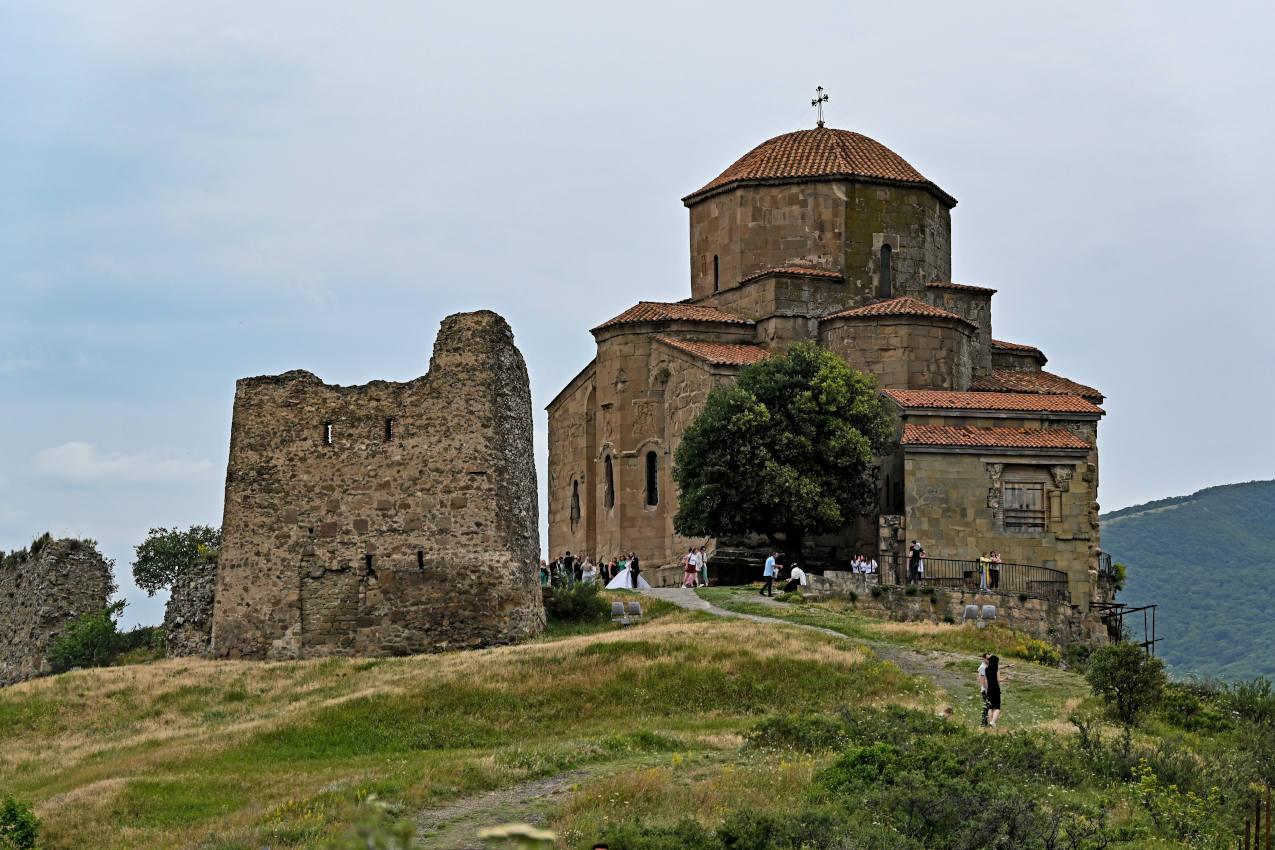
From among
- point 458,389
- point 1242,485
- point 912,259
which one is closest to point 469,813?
point 458,389

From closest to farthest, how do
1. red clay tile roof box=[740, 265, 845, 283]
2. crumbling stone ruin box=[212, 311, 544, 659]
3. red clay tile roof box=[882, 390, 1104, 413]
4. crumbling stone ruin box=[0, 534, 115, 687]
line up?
1. crumbling stone ruin box=[212, 311, 544, 659]
2. crumbling stone ruin box=[0, 534, 115, 687]
3. red clay tile roof box=[882, 390, 1104, 413]
4. red clay tile roof box=[740, 265, 845, 283]

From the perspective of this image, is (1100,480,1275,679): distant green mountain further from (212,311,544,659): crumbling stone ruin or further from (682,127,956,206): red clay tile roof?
(212,311,544,659): crumbling stone ruin

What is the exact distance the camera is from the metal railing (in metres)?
38.4

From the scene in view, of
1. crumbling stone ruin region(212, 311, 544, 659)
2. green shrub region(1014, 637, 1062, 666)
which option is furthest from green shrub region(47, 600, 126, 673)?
green shrub region(1014, 637, 1062, 666)

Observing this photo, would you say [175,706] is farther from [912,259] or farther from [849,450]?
[912,259]

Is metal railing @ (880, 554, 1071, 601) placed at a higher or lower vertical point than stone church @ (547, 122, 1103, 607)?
lower

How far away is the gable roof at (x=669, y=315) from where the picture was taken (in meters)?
45.6

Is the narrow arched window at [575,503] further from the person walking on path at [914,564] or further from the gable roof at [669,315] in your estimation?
the person walking on path at [914,564]

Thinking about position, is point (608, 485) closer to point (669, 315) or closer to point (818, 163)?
point (669, 315)

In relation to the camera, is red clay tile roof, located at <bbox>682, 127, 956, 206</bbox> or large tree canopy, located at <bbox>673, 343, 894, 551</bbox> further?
red clay tile roof, located at <bbox>682, 127, 956, 206</bbox>

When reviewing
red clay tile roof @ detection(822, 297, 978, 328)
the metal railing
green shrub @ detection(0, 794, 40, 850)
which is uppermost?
red clay tile roof @ detection(822, 297, 978, 328)

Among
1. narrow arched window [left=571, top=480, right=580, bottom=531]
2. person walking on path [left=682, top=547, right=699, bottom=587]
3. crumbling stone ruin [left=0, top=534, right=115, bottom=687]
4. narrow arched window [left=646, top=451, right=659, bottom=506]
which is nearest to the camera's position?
crumbling stone ruin [left=0, top=534, right=115, bottom=687]

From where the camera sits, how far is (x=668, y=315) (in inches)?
1796

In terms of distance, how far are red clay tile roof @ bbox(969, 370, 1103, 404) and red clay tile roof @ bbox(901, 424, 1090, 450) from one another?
17.2 feet
